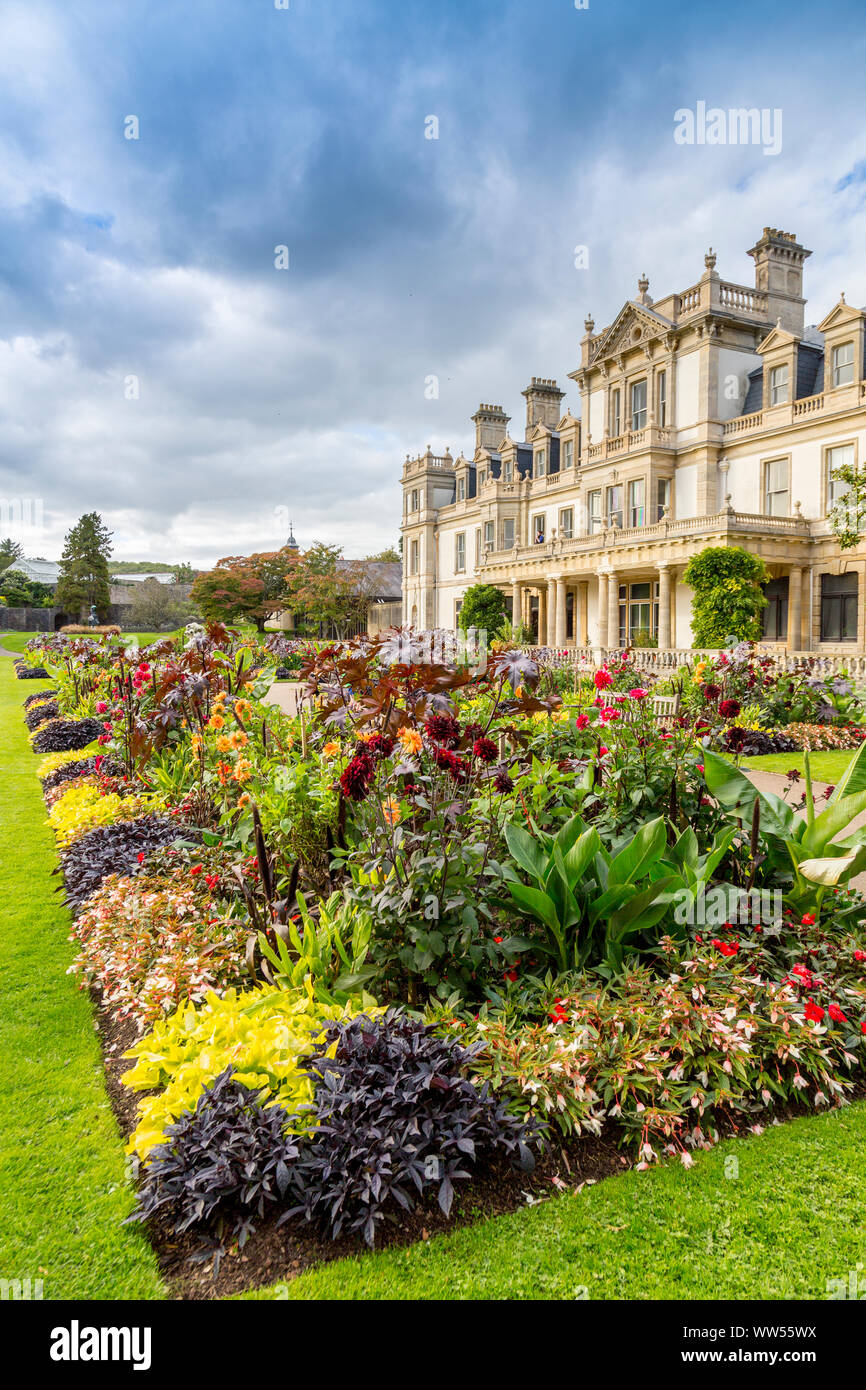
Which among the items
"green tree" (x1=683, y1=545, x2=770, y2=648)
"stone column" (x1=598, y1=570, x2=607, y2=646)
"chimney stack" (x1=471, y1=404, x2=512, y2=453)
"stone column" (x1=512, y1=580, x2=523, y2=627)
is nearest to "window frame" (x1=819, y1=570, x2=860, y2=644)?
"green tree" (x1=683, y1=545, x2=770, y2=648)

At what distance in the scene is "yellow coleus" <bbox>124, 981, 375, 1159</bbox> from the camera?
2.56 meters

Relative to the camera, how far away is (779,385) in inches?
859

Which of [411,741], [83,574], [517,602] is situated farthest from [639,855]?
[83,574]

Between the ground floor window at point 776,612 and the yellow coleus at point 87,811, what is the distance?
66.8 feet

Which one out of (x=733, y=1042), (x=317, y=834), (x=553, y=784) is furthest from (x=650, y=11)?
(x=733, y=1042)

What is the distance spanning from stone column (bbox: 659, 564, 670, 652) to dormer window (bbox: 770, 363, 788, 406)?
233 inches

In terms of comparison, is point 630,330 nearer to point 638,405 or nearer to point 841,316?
point 638,405

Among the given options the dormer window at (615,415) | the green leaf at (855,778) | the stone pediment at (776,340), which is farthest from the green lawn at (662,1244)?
the dormer window at (615,415)

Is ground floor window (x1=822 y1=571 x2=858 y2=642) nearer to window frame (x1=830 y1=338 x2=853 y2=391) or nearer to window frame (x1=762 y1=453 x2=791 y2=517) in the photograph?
window frame (x1=762 y1=453 x2=791 y2=517)

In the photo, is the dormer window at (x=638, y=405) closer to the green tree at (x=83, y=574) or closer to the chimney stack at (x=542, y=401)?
the chimney stack at (x=542, y=401)

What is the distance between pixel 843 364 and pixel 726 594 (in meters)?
7.47

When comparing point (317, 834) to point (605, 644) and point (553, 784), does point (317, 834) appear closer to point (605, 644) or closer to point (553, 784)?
point (553, 784)

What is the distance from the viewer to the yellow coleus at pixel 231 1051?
2.56 meters
